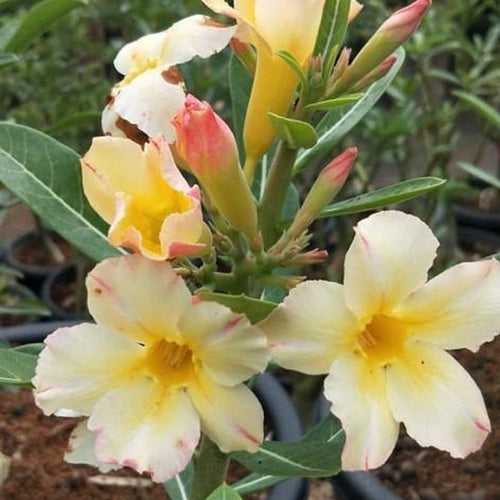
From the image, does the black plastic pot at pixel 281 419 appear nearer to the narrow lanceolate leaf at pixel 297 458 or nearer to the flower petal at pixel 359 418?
the narrow lanceolate leaf at pixel 297 458

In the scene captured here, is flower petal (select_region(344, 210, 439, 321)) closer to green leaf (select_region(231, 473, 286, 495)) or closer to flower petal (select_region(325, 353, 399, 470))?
flower petal (select_region(325, 353, 399, 470))

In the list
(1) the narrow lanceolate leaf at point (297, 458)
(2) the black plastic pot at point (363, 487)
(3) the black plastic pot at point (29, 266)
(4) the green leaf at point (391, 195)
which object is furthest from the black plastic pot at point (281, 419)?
(3) the black plastic pot at point (29, 266)

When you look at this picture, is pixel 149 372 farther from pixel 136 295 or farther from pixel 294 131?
pixel 294 131

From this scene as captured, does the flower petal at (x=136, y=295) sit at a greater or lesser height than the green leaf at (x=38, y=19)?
greater

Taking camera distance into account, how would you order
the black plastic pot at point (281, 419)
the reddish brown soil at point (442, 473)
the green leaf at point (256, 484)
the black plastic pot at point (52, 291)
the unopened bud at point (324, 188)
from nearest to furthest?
the unopened bud at point (324, 188) < the green leaf at point (256, 484) < the black plastic pot at point (281, 419) < the reddish brown soil at point (442, 473) < the black plastic pot at point (52, 291)

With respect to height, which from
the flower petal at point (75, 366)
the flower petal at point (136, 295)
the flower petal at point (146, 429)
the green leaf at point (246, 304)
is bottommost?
the flower petal at point (146, 429)

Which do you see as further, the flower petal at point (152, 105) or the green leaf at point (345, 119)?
the green leaf at point (345, 119)

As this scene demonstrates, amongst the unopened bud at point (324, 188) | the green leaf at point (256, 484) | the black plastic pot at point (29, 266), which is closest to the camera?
the unopened bud at point (324, 188)

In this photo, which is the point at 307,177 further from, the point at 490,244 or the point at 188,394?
the point at 188,394

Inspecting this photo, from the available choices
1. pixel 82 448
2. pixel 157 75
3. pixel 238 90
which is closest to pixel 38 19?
pixel 238 90
